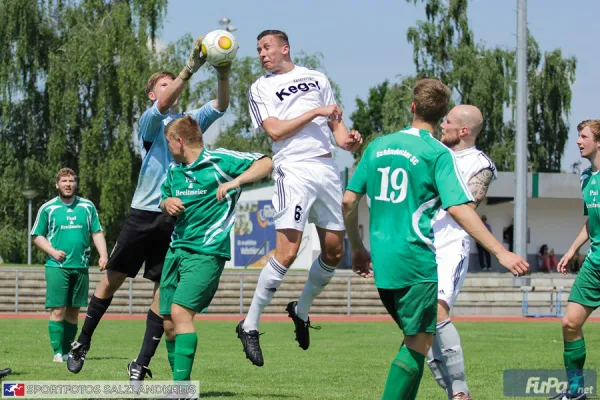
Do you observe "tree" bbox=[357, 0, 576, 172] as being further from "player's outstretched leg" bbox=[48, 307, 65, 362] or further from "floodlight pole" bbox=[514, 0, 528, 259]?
"player's outstretched leg" bbox=[48, 307, 65, 362]

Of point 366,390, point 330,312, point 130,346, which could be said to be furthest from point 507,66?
point 366,390

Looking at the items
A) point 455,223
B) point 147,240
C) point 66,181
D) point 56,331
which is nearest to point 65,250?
point 66,181

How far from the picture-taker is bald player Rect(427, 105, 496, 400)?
25.3 feet

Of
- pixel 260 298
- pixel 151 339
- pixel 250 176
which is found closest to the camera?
pixel 250 176

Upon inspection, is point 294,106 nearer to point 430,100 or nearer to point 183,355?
point 430,100

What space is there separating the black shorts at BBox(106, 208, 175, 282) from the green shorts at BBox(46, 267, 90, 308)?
4.33 meters

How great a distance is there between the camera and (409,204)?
6.34 m

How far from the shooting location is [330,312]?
2655 centimetres

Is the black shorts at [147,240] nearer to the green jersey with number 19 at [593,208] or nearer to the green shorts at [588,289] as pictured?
the green shorts at [588,289]

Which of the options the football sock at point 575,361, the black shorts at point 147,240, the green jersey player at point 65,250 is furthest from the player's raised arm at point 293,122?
the green jersey player at point 65,250

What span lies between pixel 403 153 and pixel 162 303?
2.82m

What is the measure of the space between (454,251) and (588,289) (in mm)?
1995

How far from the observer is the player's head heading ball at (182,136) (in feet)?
26.2

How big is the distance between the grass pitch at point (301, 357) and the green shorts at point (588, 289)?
3.86 ft
